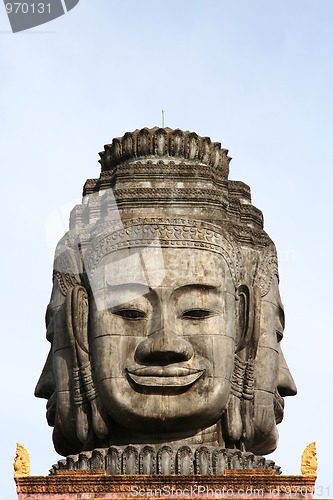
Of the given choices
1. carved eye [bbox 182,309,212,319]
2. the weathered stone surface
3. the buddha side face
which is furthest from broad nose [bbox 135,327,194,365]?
the weathered stone surface

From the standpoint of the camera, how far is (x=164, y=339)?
35938 mm

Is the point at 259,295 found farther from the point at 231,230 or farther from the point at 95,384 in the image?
the point at 95,384

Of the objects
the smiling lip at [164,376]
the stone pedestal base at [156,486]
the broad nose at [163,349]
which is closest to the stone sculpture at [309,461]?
the stone pedestal base at [156,486]

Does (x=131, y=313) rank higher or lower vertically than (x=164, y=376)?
higher

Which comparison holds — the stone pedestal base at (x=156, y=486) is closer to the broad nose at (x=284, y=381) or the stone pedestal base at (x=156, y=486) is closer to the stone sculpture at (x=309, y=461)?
the stone sculpture at (x=309, y=461)

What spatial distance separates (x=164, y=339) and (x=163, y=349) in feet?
0.73

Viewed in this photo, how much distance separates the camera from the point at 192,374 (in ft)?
118

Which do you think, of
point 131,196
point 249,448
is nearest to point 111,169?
point 131,196

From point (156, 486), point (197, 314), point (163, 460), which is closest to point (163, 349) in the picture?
point (197, 314)

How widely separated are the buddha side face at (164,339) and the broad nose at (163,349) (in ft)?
0.07

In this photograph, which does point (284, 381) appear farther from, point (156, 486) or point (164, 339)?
point (156, 486)

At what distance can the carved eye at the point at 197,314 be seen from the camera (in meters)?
36.5

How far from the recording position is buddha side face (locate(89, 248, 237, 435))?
3597 centimetres

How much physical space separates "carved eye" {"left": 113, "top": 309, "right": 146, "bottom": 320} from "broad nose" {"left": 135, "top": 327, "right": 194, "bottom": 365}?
0.56 metres
